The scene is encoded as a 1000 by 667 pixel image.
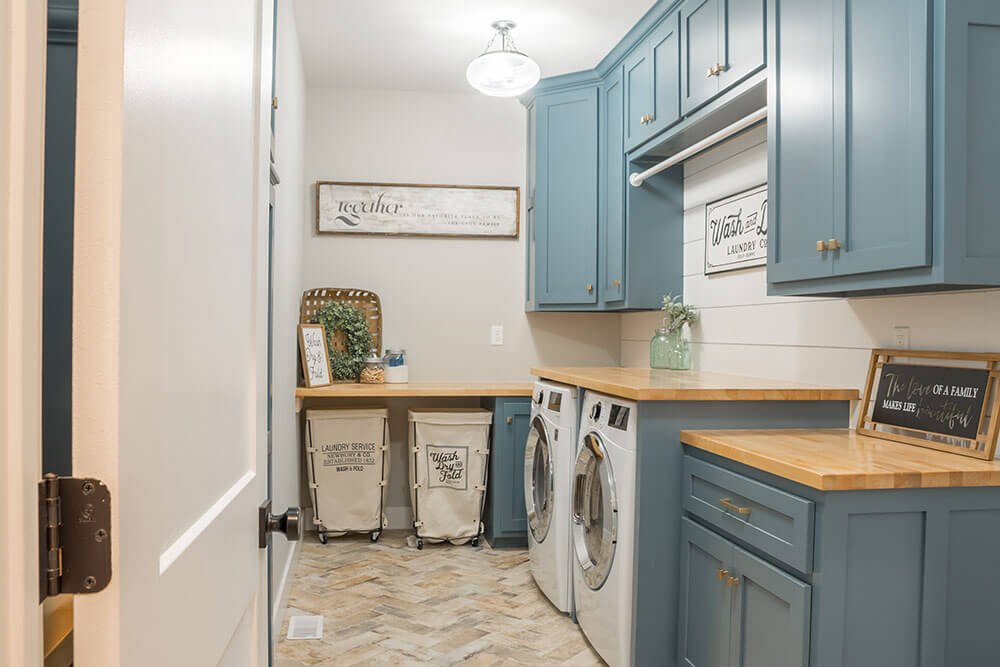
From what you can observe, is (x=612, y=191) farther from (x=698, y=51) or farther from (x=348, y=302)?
(x=348, y=302)

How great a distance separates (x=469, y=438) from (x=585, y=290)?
3.36 feet

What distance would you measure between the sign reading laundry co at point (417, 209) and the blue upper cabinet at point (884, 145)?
2353mm

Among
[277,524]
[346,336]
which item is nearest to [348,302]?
[346,336]

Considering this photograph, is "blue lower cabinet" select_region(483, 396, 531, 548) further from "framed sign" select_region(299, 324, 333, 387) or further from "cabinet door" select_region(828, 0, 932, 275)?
"cabinet door" select_region(828, 0, 932, 275)

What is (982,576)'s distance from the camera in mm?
1589

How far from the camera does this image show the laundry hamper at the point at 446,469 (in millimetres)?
3875

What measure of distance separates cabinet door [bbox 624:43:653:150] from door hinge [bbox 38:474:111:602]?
2981mm

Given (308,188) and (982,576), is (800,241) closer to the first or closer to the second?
(982,576)

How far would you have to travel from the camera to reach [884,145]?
170 centimetres

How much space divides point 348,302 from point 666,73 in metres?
2.21

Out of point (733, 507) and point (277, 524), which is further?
point (733, 507)

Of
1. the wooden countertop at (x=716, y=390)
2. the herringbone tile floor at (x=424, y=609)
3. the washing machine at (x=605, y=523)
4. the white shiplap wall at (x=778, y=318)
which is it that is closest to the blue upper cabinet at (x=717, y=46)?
the white shiplap wall at (x=778, y=318)

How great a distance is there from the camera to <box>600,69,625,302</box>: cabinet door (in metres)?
3.54

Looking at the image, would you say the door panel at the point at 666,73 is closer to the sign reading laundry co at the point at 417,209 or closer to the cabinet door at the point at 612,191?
the cabinet door at the point at 612,191
